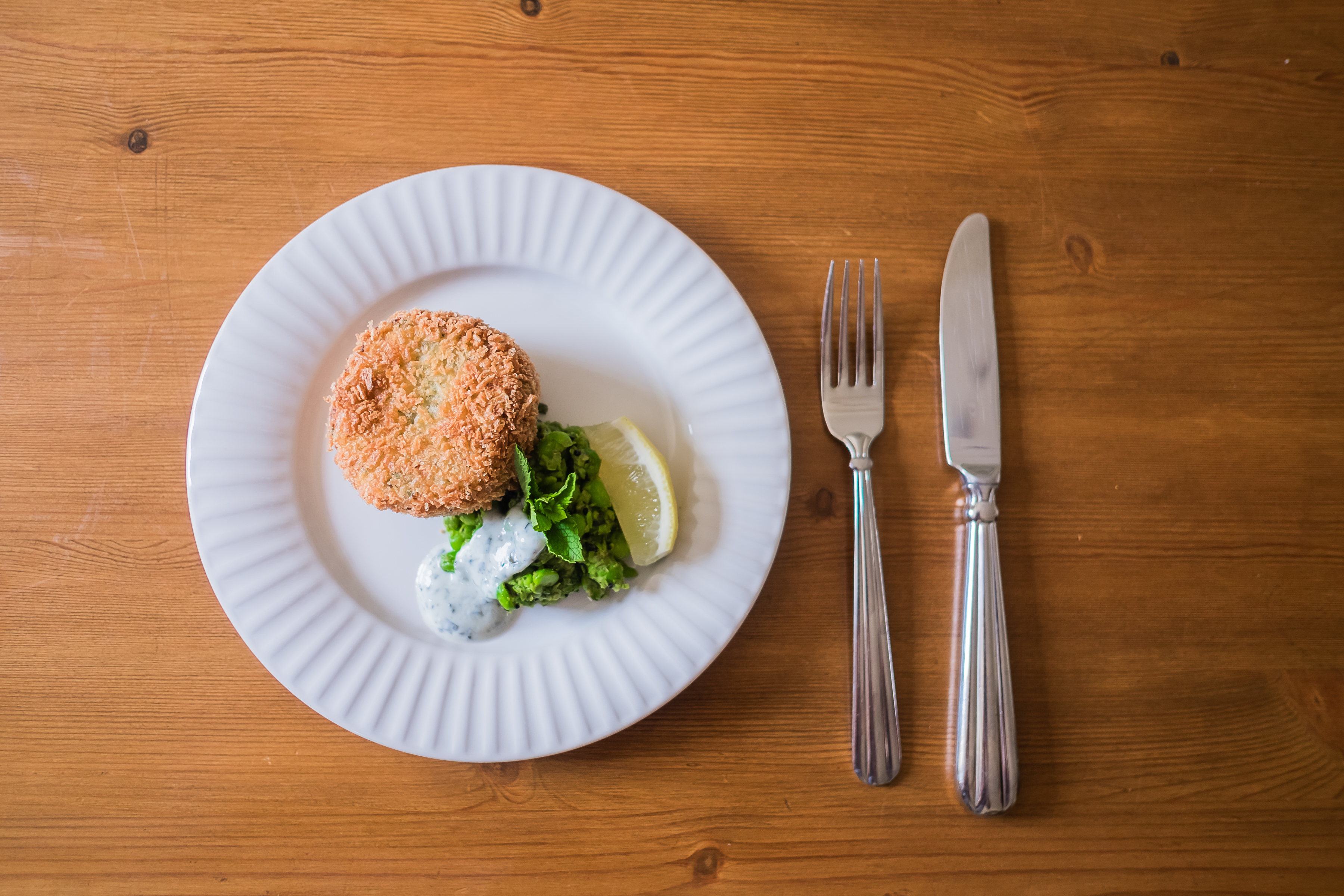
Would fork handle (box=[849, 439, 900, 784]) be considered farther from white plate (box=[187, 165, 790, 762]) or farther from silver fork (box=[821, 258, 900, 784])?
white plate (box=[187, 165, 790, 762])

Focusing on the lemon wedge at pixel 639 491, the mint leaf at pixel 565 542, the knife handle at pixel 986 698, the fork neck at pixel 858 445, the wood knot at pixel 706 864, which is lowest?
the wood knot at pixel 706 864

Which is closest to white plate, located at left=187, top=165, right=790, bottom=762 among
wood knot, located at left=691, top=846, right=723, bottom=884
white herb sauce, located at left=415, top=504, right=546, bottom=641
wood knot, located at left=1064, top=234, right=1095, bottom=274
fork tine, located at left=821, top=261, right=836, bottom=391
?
white herb sauce, located at left=415, top=504, right=546, bottom=641

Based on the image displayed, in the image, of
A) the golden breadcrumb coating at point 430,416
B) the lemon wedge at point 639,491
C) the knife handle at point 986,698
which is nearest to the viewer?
the golden breadcrumb coating at point 430,416

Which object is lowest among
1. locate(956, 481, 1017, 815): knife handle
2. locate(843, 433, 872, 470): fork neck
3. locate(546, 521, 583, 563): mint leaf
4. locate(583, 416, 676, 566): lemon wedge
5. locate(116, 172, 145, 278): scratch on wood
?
locate(956, 481, 1017, 815): knife handle

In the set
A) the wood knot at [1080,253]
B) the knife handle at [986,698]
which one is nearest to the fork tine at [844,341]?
the knife handle at [986,698]

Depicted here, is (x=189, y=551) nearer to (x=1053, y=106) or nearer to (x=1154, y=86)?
(x=1053, y=106)

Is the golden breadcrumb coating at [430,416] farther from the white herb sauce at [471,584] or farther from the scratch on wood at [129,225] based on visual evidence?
the scratch on wood at [129,225]

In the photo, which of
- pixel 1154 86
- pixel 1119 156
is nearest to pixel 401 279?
pixel 1119 156
